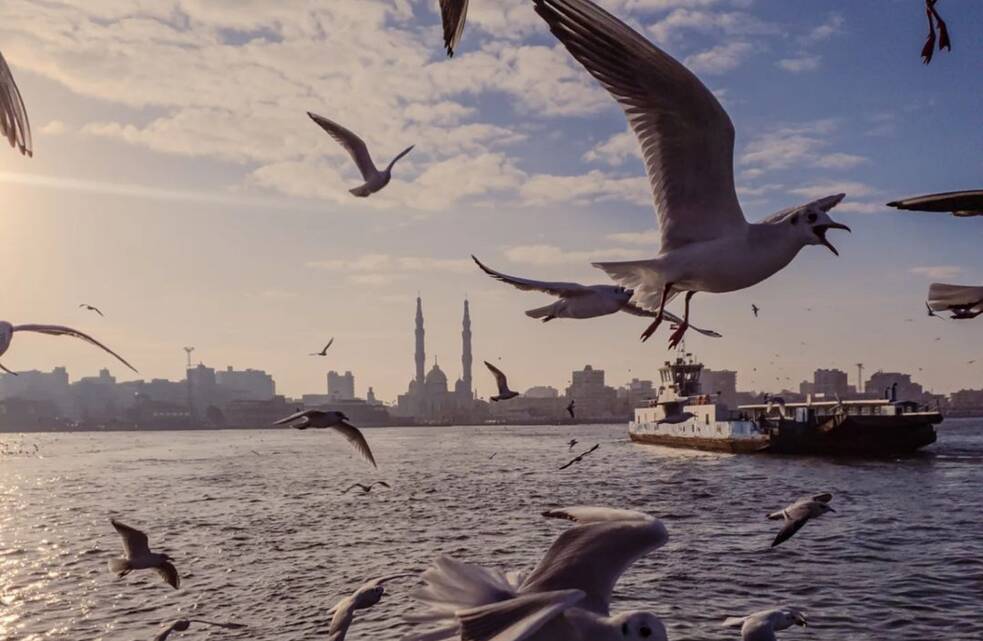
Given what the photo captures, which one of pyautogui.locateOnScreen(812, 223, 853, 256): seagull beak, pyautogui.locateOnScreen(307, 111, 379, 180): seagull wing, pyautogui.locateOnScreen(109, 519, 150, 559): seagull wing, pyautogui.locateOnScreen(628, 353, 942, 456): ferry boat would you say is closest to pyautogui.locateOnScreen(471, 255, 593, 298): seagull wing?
pyautogui.locateOnScreen(812, 223, 853, 256): seagull beak

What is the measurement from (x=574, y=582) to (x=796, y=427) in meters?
52.3

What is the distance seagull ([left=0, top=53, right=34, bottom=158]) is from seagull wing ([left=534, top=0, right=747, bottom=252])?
206 cm

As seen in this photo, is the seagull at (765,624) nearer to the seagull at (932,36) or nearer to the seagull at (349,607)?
the seagull at (349,607)

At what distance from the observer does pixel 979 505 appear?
99.8 feet

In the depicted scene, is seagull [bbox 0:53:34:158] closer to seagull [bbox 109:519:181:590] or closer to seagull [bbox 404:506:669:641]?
seagull [bbox 404:506:669:641]

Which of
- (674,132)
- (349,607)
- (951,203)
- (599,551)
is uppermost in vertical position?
(674,132)

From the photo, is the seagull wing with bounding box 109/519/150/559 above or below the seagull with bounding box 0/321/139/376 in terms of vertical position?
below

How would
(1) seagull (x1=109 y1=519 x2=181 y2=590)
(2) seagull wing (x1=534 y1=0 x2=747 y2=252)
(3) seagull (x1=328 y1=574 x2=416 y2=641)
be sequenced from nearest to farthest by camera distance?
(2) seagull wing (x1=534 y1=0 x2=747 y2=252)
(3) seagull (x1=328 y1=574 x2=416 y2=641)
(1) seagull (x1=109 y1=519 x2=181 y2=590)

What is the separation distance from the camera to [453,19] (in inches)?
121

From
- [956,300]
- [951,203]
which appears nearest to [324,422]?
[956,300]

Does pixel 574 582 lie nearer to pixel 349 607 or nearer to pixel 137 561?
pixel 349 607

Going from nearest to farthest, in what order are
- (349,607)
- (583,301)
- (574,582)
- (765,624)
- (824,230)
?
(824,230) < (574,582) < (583,301) < (765,624) < (349,607)

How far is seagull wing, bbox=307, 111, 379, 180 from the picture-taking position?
9930 mm

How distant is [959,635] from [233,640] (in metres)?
10.7
